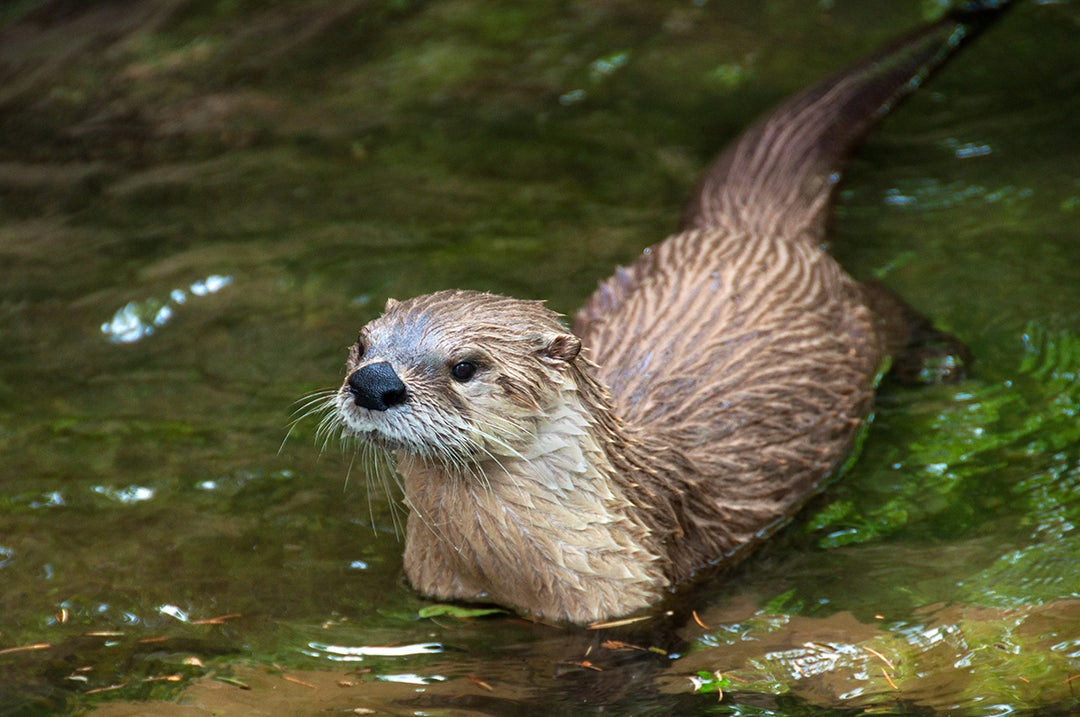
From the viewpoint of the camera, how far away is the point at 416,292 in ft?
14.4

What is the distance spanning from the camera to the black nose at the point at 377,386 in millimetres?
2605

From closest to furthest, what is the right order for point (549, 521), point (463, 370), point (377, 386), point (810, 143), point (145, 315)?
point (377, 386), point (463, 370), point (549, 521), point (810, 143), point (145, 315)

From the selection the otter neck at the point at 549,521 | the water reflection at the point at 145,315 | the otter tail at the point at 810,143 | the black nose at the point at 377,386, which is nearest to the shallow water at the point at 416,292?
the water reflection at the point at 145,315

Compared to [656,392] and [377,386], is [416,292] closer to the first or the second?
[656,392]

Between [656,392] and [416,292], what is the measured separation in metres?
1.35

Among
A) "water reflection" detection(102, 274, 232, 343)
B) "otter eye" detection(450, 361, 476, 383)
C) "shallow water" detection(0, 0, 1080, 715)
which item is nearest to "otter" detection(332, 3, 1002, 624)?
"otter eye" detection(450, 361, 476, 383)

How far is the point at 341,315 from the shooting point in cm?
431

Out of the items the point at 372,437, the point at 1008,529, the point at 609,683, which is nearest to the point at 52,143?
the point at 372,437

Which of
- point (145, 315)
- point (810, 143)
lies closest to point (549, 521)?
point (810, 143)

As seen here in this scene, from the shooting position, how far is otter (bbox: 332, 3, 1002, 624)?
2727 millimetres

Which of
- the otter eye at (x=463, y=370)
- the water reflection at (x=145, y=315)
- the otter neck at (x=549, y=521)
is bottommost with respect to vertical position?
the otter neck at (x=549, y=521)

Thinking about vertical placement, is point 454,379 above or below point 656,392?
above

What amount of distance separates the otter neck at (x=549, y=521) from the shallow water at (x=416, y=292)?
131mm

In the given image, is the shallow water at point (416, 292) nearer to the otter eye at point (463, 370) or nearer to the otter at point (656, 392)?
the otter at point (656, 392)
